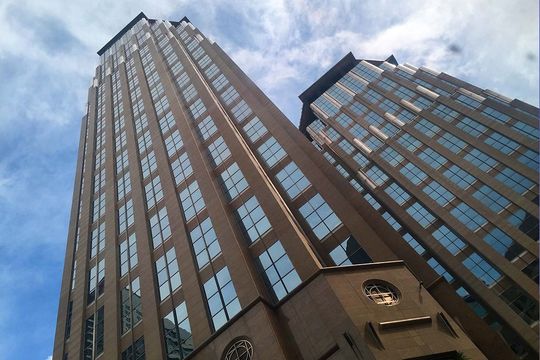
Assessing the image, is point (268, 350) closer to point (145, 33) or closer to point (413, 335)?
point (413, 335)

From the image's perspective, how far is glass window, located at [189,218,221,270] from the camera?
31.2 metres

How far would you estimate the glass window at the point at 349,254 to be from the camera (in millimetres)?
25891

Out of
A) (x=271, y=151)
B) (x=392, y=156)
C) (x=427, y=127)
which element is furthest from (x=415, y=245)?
(x=271, y=151)

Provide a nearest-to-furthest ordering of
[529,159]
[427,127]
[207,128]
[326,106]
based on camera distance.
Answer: [207,128]
[529,159]
[427,127]
[326,106]

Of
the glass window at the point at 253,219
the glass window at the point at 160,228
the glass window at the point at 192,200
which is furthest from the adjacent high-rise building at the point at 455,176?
the glass window at the point at 160,228

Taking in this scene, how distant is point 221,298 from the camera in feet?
90.2

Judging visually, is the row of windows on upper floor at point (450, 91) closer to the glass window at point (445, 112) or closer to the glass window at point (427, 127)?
the glass window at point (445, 112)

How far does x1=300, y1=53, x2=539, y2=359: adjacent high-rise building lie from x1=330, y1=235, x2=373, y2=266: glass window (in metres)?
2.37

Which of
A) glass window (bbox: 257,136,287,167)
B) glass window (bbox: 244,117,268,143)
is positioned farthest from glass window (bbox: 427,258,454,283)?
glass window (bbox: 244,117,268,143)

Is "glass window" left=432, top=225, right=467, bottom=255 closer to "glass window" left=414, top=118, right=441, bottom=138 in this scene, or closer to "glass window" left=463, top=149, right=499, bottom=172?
"glass window" left=463, top=149, right=499, bottom=172

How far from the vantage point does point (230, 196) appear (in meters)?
35.8

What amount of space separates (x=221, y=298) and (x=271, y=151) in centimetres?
1539

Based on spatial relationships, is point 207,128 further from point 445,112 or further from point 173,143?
point 445,112

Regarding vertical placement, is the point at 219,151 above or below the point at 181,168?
below
